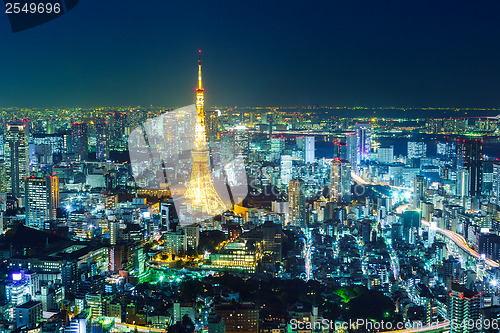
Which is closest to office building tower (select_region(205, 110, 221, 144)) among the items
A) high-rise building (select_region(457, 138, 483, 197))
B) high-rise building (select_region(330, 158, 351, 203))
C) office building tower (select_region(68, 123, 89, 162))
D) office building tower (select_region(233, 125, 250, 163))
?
office building tower (select_region(233, 125, 250, 163))

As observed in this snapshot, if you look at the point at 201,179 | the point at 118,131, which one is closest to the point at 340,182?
the point at 201,179

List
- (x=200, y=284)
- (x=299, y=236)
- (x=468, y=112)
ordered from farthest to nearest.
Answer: (x=468, y=112)
(x=299, y=236)
(x=200, y=284)

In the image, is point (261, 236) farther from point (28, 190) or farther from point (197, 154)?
point (28, 190)

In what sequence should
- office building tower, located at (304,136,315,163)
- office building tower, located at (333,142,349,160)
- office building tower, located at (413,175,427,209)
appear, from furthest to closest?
office building tower, located at (304,136,315,163) < office building tower, located at (333,142,349,160) < office building tower, located at (413,175,427,209)

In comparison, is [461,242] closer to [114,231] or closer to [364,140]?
[114,231]

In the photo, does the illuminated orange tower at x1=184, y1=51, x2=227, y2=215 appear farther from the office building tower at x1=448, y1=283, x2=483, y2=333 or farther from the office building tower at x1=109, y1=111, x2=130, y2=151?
the office building tower at x1=448, y1=283, x2=483, y2=333

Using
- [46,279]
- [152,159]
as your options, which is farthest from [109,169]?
[46,279]
